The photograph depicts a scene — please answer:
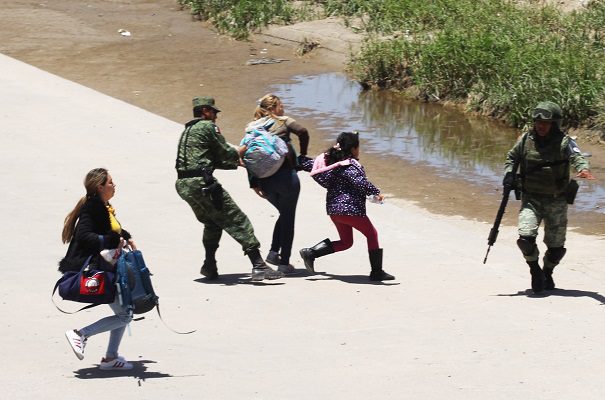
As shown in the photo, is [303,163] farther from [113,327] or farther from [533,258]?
[113,327]

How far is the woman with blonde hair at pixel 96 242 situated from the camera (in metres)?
7.66

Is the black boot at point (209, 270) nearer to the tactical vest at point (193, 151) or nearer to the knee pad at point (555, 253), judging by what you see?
the tactical vest at point (193, 151)

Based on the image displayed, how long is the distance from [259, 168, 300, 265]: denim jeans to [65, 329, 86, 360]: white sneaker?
3.20 metres

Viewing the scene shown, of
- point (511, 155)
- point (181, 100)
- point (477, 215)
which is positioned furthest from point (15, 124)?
point (511, 155)

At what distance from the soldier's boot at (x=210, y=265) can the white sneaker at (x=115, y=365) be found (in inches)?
101

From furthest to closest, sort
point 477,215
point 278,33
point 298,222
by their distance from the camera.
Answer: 1. point 278,33
2. point 477,215
3. point 298,222

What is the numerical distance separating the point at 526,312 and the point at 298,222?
11.5 feet

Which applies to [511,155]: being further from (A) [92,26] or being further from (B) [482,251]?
(A) [92,26]

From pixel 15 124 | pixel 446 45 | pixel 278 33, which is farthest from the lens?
pixel 278 33

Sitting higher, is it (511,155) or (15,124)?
(511,155)

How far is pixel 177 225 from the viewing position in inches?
480

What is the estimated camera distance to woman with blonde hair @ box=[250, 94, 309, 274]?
10.4 meters

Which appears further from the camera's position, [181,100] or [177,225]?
[181,100]

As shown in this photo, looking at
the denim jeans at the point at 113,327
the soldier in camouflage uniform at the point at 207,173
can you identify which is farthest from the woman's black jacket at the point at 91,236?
the soldier in camouflage uniform at the point at 207,173
